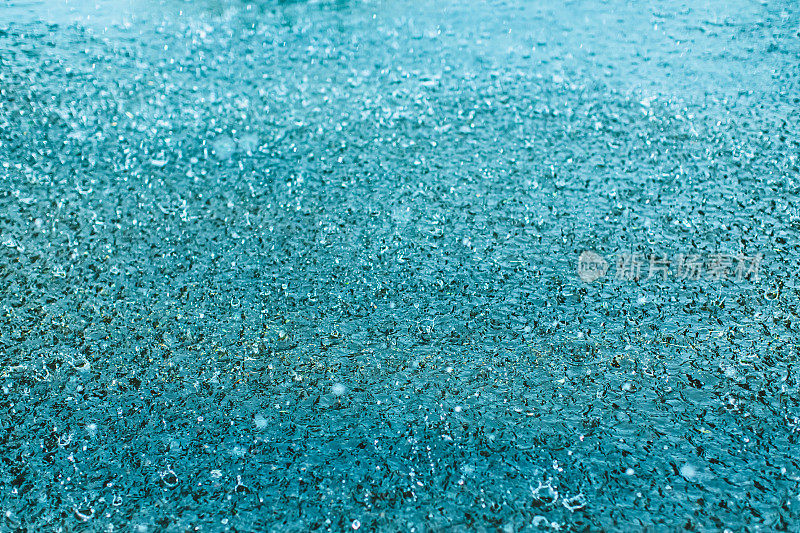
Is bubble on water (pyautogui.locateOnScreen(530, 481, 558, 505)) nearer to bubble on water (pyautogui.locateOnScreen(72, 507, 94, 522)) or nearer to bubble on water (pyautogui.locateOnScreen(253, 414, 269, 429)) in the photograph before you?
bubble on water (pyautogui.locateOnScreen(253, 414, 269, 429))

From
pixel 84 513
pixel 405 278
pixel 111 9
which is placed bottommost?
pixel 84 513

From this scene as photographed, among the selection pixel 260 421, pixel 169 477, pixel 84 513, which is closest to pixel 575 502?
pixel 260 421

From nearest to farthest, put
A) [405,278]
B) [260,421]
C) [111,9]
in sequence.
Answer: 1. [260,421]
2. [405,278]
3. [111,9]

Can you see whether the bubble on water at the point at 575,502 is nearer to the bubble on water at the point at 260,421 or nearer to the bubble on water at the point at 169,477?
the bubble on water at the point at 260,421

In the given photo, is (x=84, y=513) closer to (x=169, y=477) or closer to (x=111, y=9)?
(x=169, y=477)

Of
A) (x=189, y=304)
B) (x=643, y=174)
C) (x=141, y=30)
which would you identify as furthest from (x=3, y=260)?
(x=643, y=174)

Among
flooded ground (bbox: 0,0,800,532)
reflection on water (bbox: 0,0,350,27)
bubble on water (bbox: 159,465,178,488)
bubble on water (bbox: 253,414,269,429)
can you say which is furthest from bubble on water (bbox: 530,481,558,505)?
reflection on water (bbox: 0,0,350,27)

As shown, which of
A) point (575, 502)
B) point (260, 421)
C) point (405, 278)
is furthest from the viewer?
point (405, 278)
